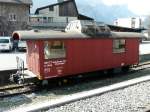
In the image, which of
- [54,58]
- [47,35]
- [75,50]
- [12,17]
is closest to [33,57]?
[54,58]

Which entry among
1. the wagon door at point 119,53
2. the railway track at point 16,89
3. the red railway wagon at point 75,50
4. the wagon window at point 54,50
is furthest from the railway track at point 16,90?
the wagon door at point 119,53

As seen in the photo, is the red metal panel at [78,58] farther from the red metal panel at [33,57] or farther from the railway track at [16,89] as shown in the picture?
the railway track at [16,89]

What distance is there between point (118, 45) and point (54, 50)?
187 inches

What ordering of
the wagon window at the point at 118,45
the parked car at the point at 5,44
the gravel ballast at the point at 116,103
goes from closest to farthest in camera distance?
the gravel ballast at the point at 116,103, the wagon window at the point at 118,45, the parked car at the point at 5,44

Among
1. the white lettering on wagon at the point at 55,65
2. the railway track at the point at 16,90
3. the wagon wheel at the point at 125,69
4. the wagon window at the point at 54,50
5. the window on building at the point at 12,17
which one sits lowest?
the railway track at the point at 16,90

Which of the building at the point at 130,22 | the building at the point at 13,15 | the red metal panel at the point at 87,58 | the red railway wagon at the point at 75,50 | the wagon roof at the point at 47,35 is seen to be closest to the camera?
the wagon roof at the point at 47,35

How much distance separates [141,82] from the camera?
15320mm

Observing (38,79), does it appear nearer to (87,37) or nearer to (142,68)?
(87,37)

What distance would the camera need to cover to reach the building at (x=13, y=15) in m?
45.8

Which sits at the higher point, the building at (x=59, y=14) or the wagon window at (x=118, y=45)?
the building at (x=59, y=14)

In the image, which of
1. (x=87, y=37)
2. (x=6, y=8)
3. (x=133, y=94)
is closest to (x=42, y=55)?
(x=87, y=37)

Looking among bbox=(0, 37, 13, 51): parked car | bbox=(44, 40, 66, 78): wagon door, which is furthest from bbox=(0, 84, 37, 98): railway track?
bbox=(0, 37, 13, 51): parked car

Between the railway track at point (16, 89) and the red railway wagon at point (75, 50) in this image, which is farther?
the red railway wagon at point (75, 50)

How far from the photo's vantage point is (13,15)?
1876 inches
